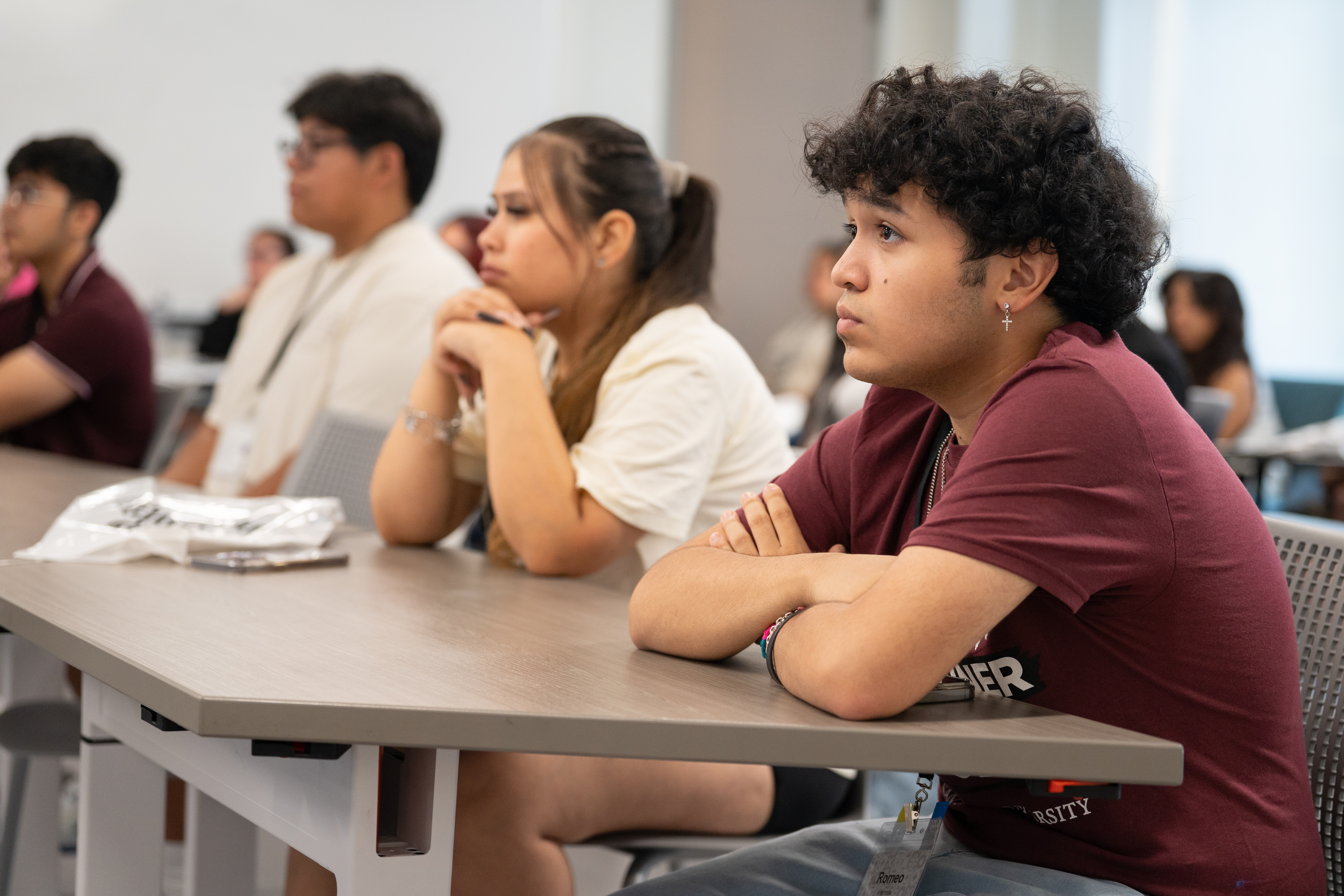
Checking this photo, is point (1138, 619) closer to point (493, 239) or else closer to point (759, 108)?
point (493, 239)

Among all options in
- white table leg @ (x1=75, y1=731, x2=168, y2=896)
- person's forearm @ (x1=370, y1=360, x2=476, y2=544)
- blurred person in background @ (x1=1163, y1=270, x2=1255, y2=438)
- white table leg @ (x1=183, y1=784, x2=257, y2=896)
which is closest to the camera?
white table leg @ (x1=75, y1=731, x2=168, y2=896)

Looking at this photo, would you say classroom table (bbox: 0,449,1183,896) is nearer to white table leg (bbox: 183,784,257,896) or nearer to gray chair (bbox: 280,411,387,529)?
white table leg (bbox: 183,784,257,896)

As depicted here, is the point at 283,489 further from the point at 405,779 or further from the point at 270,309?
the point at 405,779

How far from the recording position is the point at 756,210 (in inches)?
258

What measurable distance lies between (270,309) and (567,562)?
1.73 meters

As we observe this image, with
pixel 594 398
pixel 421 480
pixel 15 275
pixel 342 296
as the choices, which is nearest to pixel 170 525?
pixel 421 480

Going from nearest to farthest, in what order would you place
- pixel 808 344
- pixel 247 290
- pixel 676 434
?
1. pixel 676 434
2. pixel 808 344
3. pixel 247 290

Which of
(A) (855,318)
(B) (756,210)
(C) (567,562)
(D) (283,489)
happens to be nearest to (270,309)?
(D) (283,489)

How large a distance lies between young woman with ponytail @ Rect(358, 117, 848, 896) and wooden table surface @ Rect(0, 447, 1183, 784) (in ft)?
0.76

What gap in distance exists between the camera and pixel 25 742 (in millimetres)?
1753

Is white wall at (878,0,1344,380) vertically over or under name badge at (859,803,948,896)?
over

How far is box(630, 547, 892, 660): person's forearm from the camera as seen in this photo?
106 centimetres

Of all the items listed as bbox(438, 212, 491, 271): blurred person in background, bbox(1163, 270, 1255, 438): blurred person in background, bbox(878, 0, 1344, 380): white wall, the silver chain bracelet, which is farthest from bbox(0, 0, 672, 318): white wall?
the silver chain bracelet

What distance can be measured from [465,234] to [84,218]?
2.77 metres
